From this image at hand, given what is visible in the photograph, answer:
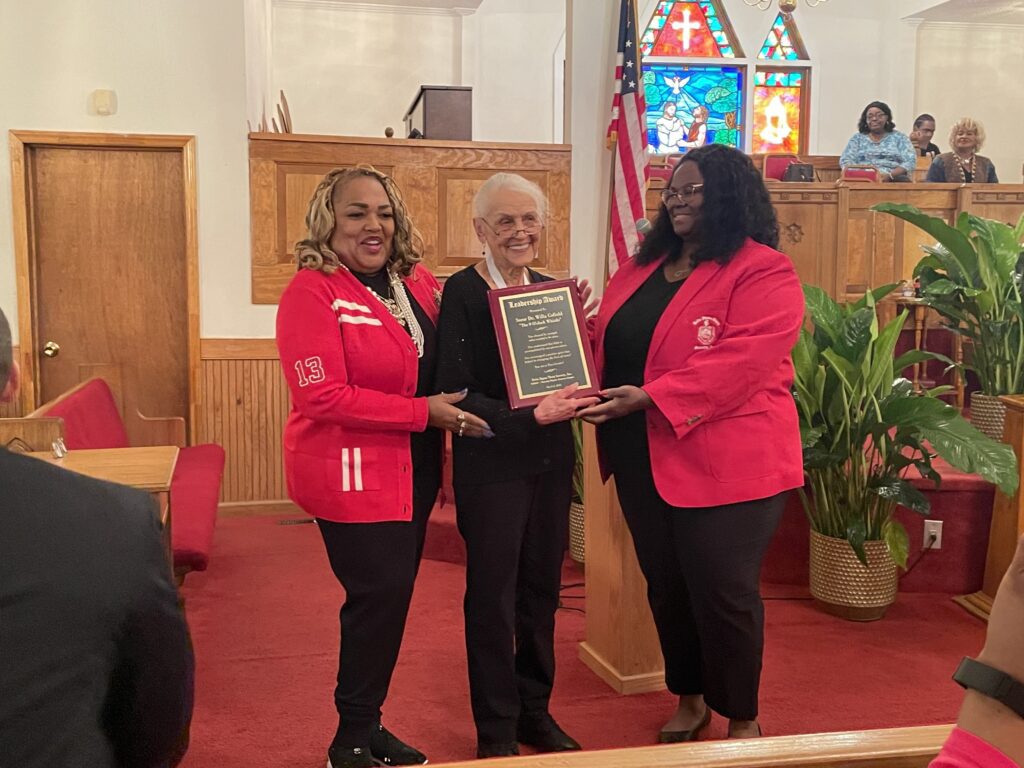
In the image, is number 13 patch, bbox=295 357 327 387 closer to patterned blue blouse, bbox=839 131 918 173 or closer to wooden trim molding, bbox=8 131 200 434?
wooden trim molding, bbox=8 131 200 434

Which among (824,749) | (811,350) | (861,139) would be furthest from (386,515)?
(861,139)

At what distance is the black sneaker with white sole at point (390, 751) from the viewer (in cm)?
263

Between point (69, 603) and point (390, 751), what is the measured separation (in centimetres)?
188

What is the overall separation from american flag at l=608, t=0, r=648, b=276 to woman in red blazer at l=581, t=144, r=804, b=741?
6.74 ft

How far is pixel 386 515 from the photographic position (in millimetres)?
2404

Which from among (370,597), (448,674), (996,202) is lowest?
(448,674)

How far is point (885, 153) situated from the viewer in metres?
8.45

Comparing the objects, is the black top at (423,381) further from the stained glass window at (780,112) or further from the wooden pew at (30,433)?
the stained glass window at (780,112)

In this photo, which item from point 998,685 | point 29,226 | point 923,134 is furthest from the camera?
point 923,134

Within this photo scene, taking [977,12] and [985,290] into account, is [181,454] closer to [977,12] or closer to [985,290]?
[985,290]

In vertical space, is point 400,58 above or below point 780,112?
above

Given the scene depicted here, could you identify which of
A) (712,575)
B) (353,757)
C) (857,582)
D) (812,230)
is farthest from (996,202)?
(353,757)

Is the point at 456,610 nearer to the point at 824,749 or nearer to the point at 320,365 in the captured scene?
the point at 320,365

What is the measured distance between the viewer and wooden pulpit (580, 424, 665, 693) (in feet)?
10.6
